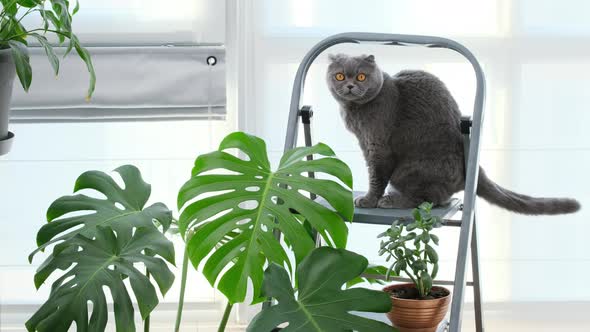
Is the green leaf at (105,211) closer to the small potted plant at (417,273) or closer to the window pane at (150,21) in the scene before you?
the small potted plant at (417,273)

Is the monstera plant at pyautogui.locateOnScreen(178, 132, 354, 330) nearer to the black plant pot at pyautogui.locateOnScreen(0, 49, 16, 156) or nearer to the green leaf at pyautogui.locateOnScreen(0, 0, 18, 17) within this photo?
the black plant pot at pyautogui.locateOnScreen(0, 49, 16, 156)

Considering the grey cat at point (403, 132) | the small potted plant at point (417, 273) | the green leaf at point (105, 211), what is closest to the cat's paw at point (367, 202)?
the grey cat at point (403, 132)

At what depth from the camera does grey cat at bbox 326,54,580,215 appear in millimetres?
2006

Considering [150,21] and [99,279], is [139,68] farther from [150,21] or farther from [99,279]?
[99,279]

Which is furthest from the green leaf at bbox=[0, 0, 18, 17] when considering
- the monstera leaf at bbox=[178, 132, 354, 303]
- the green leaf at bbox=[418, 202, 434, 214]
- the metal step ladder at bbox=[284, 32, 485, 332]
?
the green leaf at bbox=[418, 202, 434, 214]

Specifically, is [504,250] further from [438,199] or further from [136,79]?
[136,79]

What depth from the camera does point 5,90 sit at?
6.05ft

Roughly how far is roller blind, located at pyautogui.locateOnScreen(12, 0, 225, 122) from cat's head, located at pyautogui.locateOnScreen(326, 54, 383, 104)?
753 mm

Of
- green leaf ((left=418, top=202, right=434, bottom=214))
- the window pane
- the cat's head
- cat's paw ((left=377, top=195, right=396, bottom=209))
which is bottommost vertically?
cat's paw ((left=377, top=195, right=396, bottom=209))

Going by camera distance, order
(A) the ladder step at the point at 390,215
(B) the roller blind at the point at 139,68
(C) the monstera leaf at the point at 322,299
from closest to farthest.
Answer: (C) the monstera leaf at the point at 322,299
(A) the ladder step at the point at 390,215
(B) the roller blind at the point at 139,68

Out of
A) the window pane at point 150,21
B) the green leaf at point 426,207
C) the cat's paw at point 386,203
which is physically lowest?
the cat's paw at point 386,203

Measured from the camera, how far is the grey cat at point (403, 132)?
201 centimetres

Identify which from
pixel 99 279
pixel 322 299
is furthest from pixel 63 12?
pixel 322 299

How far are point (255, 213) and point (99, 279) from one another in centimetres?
36
